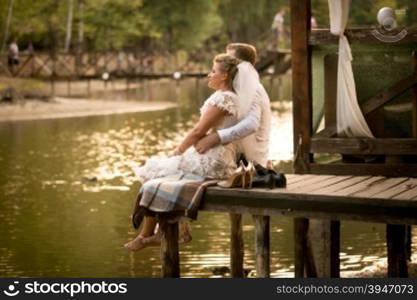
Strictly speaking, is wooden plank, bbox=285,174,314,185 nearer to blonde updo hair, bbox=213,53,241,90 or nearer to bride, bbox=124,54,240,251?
bride, bbox=124,54,240,251

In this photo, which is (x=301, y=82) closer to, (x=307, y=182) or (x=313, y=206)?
(x=307, y=182)

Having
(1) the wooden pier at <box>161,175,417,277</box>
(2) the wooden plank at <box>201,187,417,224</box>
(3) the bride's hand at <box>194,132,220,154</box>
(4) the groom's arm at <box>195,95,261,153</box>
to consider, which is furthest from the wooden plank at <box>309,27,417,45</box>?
(2) the wooden plank at <box>201,187,417,224</box>

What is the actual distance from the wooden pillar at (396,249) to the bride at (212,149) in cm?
173

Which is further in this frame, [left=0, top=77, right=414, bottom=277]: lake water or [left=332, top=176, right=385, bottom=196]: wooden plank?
[left=0, top=77, right=414, bottom=277]: lake water

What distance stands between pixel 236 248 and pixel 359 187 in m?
1.70

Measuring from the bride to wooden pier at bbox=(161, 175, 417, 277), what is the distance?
30 centimetres

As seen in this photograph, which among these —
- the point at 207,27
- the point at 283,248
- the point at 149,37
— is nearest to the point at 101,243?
Result: the point at 283,248

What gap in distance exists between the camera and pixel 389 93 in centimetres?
1163

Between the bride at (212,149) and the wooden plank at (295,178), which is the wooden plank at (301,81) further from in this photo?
the bride at (212,149)

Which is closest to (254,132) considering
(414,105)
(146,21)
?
(414,105)

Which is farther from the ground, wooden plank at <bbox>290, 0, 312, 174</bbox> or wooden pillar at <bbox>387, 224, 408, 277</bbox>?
wooden plank at <bbox>290, 0, 312, 174</bbox>

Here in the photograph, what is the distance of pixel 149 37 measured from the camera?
7619 centimetres

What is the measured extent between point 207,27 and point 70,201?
213ft

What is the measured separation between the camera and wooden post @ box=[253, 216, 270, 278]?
1034 cm
